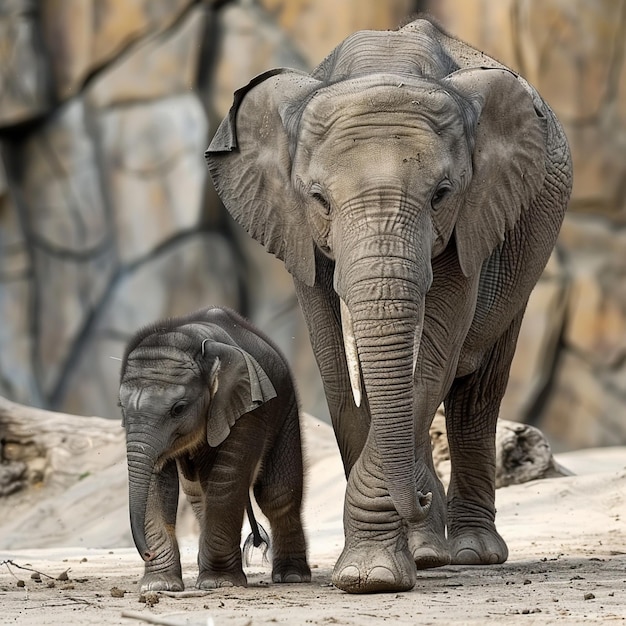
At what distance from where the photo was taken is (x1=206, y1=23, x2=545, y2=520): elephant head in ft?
15.7

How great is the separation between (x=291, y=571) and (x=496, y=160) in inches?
74.1

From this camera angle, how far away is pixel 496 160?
5543 millimetres

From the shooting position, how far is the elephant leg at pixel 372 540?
5090 mm

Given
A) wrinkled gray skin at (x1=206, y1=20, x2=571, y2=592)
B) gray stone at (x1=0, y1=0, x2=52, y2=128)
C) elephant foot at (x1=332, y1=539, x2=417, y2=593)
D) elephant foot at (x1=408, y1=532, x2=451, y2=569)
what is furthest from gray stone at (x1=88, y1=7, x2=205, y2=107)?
elephant foot at (x1=332, y1=539, x2=417, y2=593)

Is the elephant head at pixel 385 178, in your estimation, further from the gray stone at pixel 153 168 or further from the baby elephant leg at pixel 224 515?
the gray stone at pixel 153 168

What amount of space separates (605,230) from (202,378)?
9148mm

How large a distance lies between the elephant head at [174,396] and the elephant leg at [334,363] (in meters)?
0.27

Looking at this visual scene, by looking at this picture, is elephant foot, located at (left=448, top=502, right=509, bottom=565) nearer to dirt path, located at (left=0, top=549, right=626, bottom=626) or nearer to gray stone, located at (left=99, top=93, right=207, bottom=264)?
dirt path, located at (left=0, top=549, right=626, bottom=626)

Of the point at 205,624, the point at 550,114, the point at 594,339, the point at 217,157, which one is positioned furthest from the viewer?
the point at 594,339

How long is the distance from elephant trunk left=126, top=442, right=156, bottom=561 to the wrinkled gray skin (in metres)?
0.70

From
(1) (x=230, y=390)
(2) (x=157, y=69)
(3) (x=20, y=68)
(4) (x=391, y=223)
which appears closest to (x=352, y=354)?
(4) (x=391, y=223)

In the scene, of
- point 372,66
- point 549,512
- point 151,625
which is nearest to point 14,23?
point 549,512

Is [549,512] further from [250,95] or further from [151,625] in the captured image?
[151,625]

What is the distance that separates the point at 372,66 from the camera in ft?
17.9
